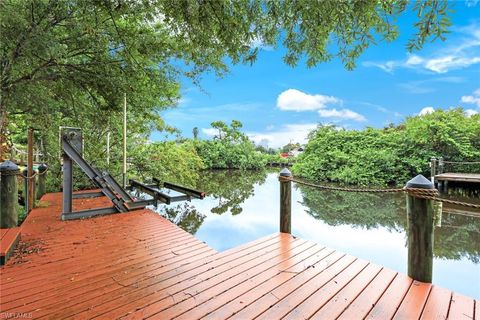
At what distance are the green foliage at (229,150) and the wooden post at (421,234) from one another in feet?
63.1

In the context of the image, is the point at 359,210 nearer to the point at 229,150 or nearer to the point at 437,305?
the point at 437,305

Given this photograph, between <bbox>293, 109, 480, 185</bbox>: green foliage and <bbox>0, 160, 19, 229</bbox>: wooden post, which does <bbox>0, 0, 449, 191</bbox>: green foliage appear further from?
<bbox>293, 109, 480, 185</bbox>: green foliage

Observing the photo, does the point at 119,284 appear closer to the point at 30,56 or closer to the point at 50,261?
the point at 50,261

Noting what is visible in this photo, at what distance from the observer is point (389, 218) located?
6160 millimetres

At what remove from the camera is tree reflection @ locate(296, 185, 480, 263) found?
4.22 m

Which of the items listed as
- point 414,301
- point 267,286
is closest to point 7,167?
point 267,286

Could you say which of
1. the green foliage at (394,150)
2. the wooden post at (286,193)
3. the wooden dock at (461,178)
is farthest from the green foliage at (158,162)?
the wooden dock at (461,178)

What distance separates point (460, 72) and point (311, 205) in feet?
20.2

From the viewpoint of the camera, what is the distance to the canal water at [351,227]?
3.74m

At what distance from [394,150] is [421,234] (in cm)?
1130

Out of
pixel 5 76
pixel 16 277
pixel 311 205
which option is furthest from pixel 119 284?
pixel 311 205

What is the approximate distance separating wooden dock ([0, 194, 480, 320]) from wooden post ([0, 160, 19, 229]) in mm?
316

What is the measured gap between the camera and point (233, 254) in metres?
2.50

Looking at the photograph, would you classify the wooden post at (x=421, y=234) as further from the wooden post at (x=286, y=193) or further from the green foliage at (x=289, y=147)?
the green foliage at (x=289, y=147)
